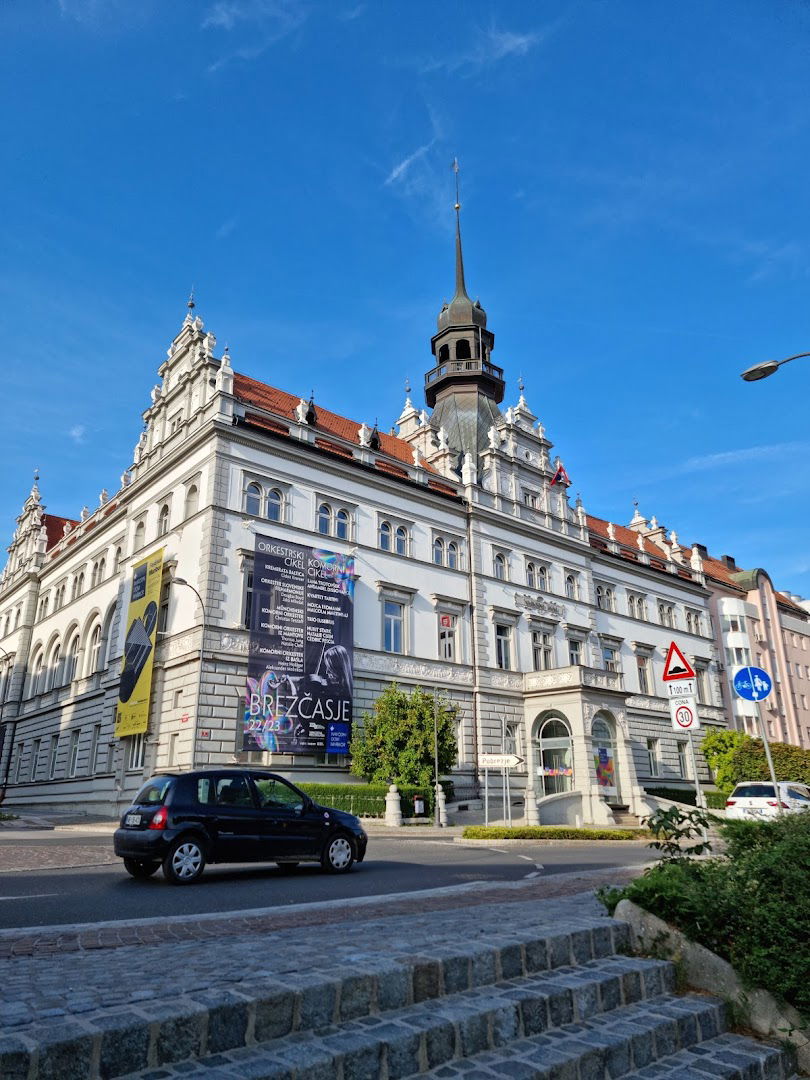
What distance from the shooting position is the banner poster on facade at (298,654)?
2705 cm

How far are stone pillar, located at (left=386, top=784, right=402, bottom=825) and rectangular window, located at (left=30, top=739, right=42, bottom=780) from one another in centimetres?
2513

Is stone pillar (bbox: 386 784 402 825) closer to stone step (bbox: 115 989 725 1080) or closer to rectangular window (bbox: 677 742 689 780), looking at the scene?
stone step (bbox: 115 989 725 1080)


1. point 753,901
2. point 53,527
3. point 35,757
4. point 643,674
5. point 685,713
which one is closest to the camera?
point 753,901

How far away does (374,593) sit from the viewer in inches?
1278

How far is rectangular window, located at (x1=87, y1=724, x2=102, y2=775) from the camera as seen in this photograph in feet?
113

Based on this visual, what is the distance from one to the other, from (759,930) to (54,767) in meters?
40.9

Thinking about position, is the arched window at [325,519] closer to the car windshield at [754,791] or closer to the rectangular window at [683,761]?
the car windshield at [754,791]

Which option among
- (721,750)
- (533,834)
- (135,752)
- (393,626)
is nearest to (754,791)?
(533,834)

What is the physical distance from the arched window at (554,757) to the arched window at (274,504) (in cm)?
1697

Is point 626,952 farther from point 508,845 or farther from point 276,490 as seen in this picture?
point 276,490

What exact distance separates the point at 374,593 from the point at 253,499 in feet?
21.3

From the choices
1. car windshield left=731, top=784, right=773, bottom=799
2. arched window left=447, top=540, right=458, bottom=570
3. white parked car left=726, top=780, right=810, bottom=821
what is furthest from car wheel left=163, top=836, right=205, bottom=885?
arched window left=447, top=540, right=458, bottom=570

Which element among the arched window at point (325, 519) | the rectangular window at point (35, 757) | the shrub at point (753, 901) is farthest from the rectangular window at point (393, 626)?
the shrub at point (753, 901)

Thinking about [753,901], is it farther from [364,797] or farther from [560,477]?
[560,477]
